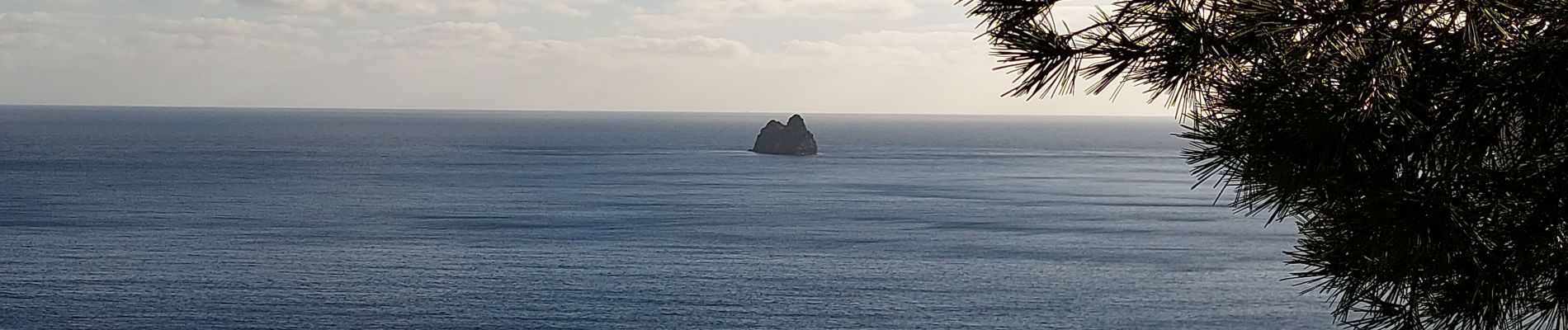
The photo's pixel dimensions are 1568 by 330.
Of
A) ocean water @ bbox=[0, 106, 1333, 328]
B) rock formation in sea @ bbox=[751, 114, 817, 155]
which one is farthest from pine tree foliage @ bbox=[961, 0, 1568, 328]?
rock formation in sea @ bbox=[751, 114, 817, 155]

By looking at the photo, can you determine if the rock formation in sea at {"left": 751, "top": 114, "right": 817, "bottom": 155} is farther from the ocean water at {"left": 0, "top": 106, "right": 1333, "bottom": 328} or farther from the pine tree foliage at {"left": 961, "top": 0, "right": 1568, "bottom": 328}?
the pine tree foliage at {"left": 961, "top": 0, "right": 1568, "bottom": 328}

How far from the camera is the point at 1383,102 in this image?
16.7ft

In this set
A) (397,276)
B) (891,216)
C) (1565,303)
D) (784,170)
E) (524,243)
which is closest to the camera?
(1565,303)

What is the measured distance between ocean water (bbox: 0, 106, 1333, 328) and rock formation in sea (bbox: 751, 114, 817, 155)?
29260mm

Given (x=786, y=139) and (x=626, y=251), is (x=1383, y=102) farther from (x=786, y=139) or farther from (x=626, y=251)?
(x=786, y=139)

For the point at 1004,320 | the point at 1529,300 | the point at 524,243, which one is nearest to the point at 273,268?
the point at 524,243

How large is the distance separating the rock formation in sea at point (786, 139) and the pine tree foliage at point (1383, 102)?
504ft

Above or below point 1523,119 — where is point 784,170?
below

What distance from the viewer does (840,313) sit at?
184 ft

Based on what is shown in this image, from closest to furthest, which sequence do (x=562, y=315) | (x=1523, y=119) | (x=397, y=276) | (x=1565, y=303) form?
(x=1523, y=119)
(x=1565, y=303)
(x=562, y=315)
(x=397, y=276)

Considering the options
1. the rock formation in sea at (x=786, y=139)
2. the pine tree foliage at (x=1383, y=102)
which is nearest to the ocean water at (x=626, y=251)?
the pine tree foliage at (x=1383, y=102)

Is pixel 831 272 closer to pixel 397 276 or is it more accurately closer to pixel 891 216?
pixel 397 276

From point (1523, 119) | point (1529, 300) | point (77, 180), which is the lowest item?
point (77, 180)

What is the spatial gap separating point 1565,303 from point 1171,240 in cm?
7371
